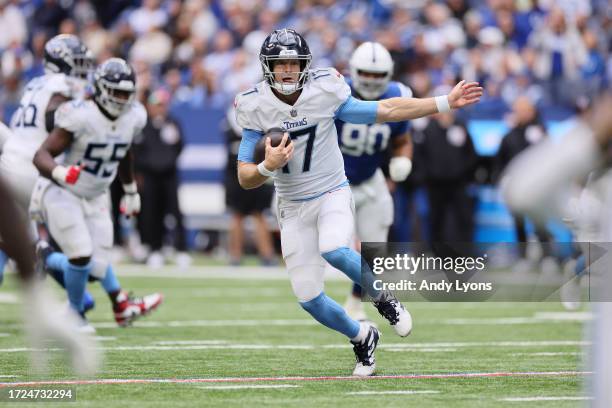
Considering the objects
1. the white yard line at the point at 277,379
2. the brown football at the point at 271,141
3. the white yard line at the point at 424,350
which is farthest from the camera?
the white yard line at the point at 424,350

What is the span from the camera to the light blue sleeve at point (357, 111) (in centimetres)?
634

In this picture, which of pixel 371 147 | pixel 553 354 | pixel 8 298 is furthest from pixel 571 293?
pixel 8 298

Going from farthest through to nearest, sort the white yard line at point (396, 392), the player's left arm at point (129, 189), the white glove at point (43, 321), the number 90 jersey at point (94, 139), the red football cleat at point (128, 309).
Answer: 1. the red football cleat at point (128, 309)
2. the player's left arm at point (129, 189)
3. the number 90 jersey at point (94, 139)
4. the white yard line at point (396, 392)
5. the white glove at point (43, 321)

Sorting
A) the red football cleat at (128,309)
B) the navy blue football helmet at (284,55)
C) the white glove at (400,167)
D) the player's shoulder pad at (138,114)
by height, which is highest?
the navy blue football helmet at (284,55)

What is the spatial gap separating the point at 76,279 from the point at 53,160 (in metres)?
0.82

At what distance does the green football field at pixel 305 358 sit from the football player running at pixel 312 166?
348 mm

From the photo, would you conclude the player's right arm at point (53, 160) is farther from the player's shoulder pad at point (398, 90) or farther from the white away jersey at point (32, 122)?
the player's shoulder pad at point (398, 90)

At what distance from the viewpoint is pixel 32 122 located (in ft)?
29.5

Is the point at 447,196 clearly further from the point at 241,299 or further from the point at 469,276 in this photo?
the point at 469,276

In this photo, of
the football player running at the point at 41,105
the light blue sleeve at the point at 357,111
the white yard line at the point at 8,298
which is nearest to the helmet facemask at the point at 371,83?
the football player running at the point at 41,105

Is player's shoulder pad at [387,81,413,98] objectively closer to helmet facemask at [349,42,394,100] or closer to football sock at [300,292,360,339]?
helmet facemask at [349,42,394,100]

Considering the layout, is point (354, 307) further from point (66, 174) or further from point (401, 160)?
point (66, 174)

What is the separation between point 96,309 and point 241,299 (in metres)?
1.42

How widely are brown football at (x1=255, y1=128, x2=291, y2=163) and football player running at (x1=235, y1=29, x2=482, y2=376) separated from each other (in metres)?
0.05
